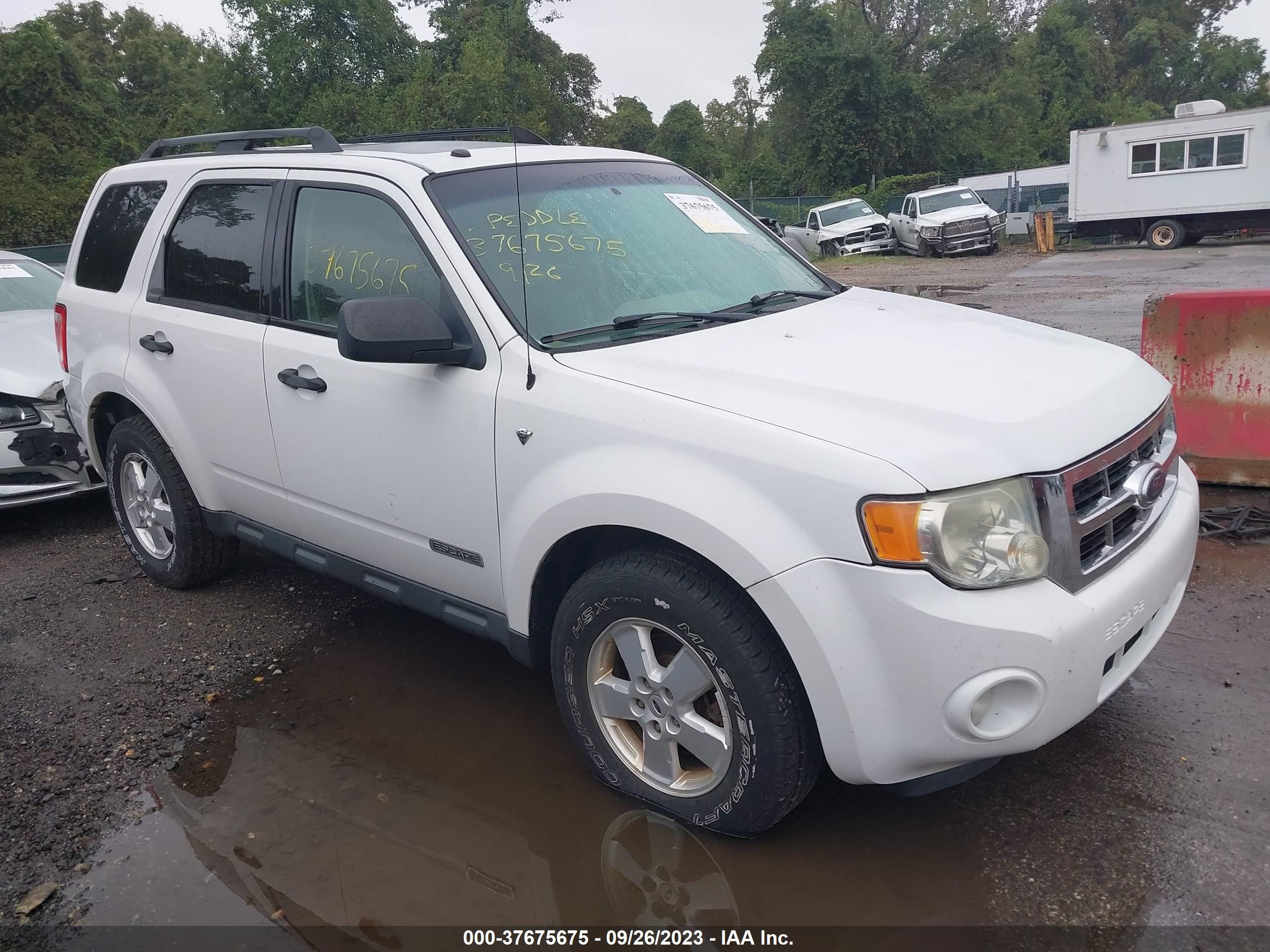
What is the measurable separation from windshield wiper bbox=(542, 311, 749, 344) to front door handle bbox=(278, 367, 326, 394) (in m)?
0.94

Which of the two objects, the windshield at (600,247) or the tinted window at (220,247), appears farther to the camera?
the tinted window at (220,247)

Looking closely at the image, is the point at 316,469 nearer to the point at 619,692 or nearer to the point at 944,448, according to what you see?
the point at 619,692

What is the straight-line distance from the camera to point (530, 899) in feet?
8.91

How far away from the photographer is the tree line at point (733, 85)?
964 inches

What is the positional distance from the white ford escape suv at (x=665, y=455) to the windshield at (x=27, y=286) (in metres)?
3.17

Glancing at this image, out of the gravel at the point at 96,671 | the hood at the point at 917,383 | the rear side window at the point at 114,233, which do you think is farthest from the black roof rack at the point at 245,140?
the gravel at the point at 96,671

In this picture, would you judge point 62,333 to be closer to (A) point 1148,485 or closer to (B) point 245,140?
(B) point 245,140

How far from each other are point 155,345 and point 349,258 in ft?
4.10

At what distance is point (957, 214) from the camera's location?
83.8 feet

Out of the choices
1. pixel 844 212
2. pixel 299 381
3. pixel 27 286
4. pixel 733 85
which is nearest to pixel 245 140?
pixel 299 381

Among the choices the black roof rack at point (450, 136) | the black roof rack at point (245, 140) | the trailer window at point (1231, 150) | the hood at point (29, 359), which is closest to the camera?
the black roof rack at point (245, 140)

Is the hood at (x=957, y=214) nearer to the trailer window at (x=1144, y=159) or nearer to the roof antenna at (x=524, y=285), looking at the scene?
the trailer window at (x=1144, y=159)

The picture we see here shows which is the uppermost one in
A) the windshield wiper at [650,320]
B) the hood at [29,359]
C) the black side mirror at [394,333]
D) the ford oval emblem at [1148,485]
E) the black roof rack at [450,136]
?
the black roof rack at [450,136]

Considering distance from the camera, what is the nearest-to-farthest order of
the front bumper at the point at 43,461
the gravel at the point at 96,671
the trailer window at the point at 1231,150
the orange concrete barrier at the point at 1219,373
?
the gravel at the point at 96,671 → the orange concrete barrier at the point at 1219,373 → the front bumper at the point at 43,461 → the trailer window at the point at 1231,150
